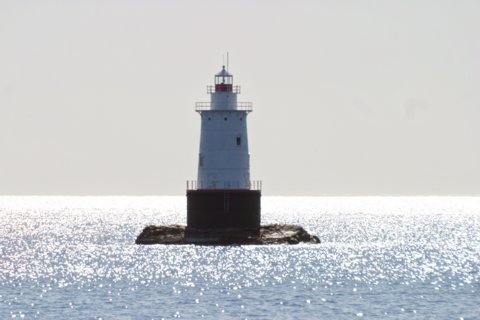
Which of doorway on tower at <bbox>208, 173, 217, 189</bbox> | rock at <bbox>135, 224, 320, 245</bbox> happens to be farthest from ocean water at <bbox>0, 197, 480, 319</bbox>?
doorway on tower at <bbox>208, 173, 217, 189</bbox>

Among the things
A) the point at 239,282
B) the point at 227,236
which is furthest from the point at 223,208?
the point at 239,282

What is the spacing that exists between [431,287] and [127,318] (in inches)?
819

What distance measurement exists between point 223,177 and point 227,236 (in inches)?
147

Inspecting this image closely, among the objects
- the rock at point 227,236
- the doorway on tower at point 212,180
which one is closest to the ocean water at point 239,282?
the rock at point 227,236

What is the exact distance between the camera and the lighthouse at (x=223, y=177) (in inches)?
3201

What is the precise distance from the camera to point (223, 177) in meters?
81.5

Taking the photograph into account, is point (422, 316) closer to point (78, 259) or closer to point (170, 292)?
point (170, 292)

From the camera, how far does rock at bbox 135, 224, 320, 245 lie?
269ft

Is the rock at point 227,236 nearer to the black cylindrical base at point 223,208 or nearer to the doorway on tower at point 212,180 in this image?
the black cylindrical base at point 223,208

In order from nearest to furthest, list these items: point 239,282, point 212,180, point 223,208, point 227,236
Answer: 1. point 239,282
2. point 223,208
3. point 212,180
4. point 227,236

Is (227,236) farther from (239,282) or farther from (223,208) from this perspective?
(239,282)

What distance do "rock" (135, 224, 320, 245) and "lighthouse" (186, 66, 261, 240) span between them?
11 cm

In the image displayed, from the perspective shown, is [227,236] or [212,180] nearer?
[212,180]

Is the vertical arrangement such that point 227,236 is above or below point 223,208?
below
